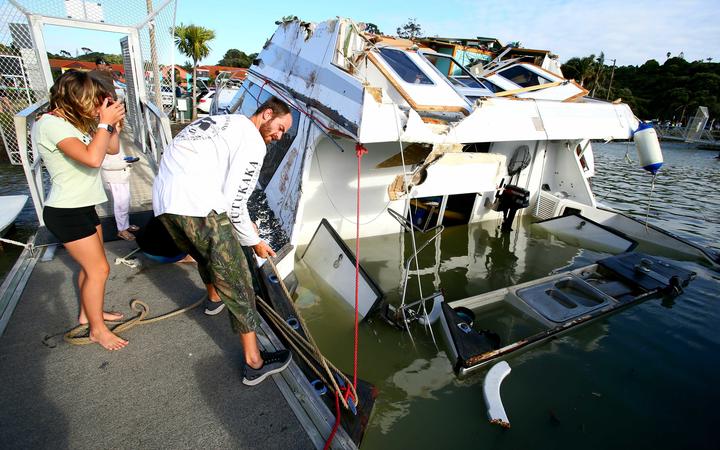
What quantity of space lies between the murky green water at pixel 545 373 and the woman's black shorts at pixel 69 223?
2450 millimetres

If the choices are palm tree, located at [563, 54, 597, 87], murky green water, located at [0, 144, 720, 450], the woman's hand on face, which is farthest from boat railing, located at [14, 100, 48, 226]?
palm tree, located at [563, 54, 597, 87]

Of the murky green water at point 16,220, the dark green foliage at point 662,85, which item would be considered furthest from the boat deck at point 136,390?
the dark green foliage at point 662,85

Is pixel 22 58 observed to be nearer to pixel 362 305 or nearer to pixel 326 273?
pixel 326 273

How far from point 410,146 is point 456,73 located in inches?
168

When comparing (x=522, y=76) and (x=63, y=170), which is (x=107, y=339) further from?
(x=522, y=76)

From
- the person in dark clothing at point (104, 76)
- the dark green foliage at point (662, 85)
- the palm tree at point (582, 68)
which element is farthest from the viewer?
the palm tree at point (582, 68)

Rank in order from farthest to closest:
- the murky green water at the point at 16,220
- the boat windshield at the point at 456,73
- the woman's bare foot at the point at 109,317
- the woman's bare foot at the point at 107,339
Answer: the boat windshield at the point at 456,73 → the murky green water at the point at 16,220 → the woman's bare foot at the point at 109,317 → the woman's bare foot at the point at 107,339

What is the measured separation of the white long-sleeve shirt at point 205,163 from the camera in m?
2.10

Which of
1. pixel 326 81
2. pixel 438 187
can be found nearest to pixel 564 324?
pixel 438 187

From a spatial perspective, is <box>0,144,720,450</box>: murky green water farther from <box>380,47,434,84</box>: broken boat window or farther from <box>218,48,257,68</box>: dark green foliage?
<box>218,48,257,68</box>: dark green foliage

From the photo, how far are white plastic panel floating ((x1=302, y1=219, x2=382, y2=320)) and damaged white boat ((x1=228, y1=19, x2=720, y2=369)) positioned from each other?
0.05 meters

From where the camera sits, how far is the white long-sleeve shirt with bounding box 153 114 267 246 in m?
2.10

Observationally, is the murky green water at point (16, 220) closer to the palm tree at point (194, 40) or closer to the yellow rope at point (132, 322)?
the yellow rope at point (132, 322)

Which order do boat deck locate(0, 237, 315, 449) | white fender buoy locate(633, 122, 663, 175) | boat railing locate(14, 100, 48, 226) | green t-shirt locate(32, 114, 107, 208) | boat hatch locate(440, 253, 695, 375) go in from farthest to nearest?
white fender buoy locate(633, 122, 663, 175) → boat railing locate(14, 100, 48, 226) → boat hatch locate(440, 253, 695, 375) → green t-shirt locate(32, 114, 107, 208) → boat deck locate(0, 237, 315, 449)
